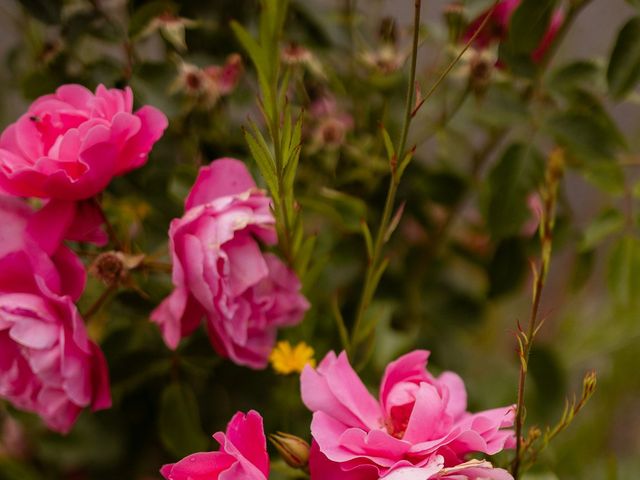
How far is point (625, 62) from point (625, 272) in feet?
0.44

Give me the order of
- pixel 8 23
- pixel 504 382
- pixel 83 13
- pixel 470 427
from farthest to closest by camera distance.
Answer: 1. pixel 8 23
2. pixel 504 382
3. pixel 83 13
4. pixel 470 427

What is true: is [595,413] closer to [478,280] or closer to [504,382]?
[478,280]

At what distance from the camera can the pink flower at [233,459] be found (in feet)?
0.77

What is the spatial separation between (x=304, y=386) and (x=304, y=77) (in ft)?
1.00

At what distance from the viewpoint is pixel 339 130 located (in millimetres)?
486

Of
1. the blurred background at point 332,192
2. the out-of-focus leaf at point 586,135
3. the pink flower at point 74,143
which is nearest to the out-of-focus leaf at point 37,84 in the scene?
the blurred background at point 332,192

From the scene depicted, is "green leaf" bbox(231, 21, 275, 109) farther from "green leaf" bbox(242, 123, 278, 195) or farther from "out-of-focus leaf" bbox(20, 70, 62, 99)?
"out-of-focus leaf" bbox(20, 70, 62, 99)

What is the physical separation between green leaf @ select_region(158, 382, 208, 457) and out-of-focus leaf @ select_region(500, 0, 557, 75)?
0.93 ft

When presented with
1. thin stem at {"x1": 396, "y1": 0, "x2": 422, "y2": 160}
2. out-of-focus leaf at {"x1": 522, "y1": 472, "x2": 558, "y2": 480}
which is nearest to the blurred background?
out-of-focus leaf at {"x1": 522, "y1": 472, "x2": 558, "y2": 480}

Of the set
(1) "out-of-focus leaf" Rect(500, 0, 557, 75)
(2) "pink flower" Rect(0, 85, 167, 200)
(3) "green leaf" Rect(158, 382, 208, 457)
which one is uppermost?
(1) "out-of-focus leaf" Rect(500, 0, 557, 75)

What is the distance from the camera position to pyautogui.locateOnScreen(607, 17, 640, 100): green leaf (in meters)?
0.42

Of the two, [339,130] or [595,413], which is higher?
[339,130]

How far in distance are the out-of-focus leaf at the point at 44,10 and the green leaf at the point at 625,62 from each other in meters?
0.33

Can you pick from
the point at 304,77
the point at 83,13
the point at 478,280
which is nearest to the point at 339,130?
the point at 304,77
